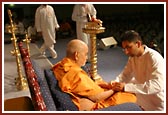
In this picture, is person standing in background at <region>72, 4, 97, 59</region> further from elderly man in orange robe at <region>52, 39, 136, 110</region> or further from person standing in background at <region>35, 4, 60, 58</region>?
elderly man in orange robe at <region>52, 39, 136, 110</region>

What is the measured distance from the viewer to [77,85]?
77.0 inches

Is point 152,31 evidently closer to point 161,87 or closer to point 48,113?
point 161,87

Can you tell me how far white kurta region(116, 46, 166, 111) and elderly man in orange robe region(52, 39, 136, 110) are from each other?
108mm

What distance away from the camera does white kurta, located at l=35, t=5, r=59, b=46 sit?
4605 millimetres

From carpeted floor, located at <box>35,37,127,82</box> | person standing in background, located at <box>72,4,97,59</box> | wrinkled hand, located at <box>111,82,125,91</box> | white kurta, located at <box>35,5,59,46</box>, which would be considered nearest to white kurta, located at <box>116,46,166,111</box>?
wrinkled hand, located at <box>111,82,125,91</box>

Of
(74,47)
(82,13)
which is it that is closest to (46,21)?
(82,13)

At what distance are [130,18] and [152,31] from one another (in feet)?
4.78

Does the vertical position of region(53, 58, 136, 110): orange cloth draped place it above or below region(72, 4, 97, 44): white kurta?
below

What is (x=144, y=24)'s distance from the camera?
6.07 m

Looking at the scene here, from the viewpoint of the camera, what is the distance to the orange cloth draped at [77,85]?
1924 millimetres

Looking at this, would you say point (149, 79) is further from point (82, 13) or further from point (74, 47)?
point (82, 13)

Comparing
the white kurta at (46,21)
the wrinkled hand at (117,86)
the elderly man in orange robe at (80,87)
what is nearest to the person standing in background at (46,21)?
the white kurta at (46,21)

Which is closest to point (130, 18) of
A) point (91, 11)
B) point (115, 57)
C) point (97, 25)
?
point (115, 57)

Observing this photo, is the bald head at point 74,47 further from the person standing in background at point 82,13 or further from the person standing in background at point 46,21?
the person standing in background at point 46,21
